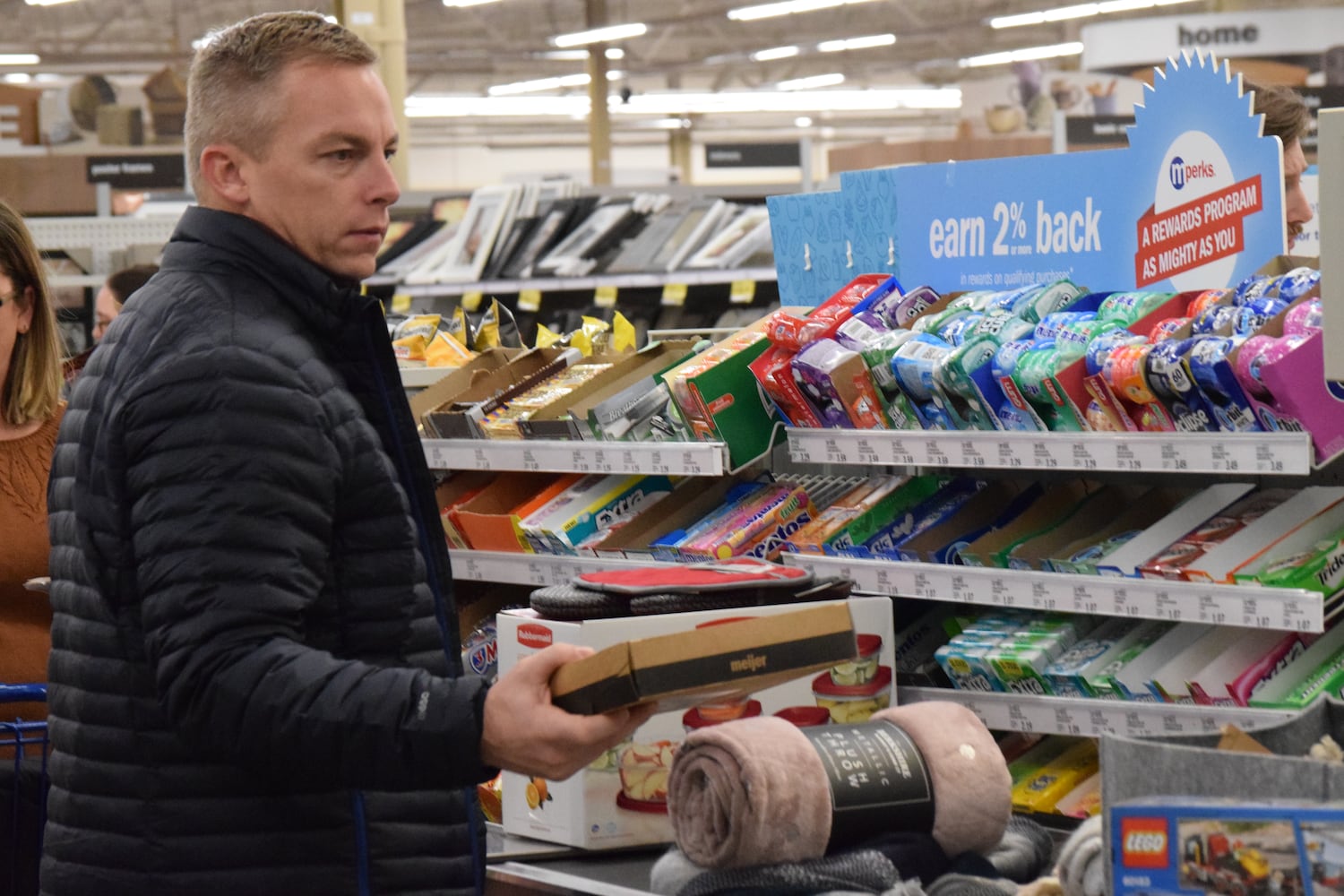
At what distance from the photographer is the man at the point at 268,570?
1.55 m

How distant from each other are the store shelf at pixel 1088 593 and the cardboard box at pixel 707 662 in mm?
854

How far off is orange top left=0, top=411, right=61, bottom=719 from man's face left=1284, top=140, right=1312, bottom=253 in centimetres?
257

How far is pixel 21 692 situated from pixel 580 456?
116 cm

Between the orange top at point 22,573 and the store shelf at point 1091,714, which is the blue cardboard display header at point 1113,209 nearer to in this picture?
the store shelf at point 1091,714

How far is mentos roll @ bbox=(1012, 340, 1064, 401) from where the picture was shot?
100 inches

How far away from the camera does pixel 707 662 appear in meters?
1.64

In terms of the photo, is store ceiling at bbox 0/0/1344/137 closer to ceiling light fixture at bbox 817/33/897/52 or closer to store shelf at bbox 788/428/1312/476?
ceiling light fixture at bbox 817/33/897/52

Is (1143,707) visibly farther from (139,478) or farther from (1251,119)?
(139,478)

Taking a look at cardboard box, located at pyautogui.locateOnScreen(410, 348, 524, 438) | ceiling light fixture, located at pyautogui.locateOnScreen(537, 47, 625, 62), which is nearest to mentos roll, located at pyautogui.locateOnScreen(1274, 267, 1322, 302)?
cardboard box, located at pyautogui.locateOnScreen(410, 348, 524, 438)

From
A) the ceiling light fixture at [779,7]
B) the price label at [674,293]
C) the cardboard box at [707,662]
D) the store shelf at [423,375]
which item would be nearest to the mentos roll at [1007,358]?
the cardboard box at [707,662]

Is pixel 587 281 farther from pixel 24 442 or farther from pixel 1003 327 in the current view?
pixel 1003 327

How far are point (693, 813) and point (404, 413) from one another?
2.27ft

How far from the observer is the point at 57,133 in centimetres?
1412

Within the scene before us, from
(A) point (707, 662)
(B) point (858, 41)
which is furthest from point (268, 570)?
(B) point (858, 41)
